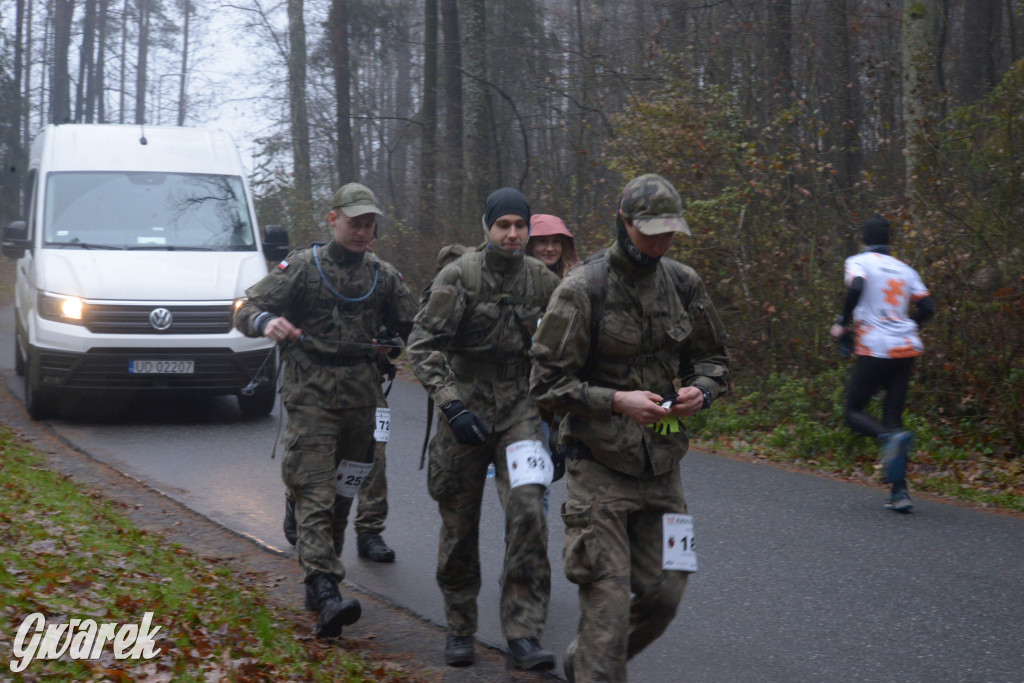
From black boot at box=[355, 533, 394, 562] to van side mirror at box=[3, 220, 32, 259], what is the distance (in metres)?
6.45

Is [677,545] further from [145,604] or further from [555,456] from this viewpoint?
[145,604]

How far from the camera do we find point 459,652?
5031 mm

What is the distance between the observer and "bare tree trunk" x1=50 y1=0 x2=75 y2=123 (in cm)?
4468

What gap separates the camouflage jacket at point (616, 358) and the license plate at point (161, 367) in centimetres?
733

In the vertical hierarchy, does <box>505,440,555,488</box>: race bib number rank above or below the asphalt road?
above

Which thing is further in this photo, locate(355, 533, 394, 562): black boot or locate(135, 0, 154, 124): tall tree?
locate(135, 0, 154, 124): tall tree

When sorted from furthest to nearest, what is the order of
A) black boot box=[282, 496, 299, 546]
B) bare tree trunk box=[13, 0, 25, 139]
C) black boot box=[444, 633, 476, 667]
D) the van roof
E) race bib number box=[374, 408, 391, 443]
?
bare tree trunk box=[13, 0, 25, 139] < the van roof < black boot box=[282, 496, 299, 546] < race bib number box=[374, 408, 391, 443] < black boot box=[444, 633, 476, 667]

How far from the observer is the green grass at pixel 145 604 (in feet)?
14.1

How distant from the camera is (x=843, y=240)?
502 inches

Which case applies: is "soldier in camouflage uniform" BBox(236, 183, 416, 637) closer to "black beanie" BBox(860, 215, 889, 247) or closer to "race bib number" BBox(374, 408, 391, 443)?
"race bib number" BBox(374, 408, 391, 443)

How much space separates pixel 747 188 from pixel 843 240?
1.23 meters

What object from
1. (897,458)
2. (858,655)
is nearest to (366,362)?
(858,655)

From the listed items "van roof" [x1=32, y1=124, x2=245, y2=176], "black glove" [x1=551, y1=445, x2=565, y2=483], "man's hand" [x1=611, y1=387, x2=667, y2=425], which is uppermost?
"van roof" [x1=32, y1=124, x2=245, y2=176]

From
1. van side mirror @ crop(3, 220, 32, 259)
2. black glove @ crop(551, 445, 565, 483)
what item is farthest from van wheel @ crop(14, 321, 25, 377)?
black glove @ crop(551, 445, 565, 483)
